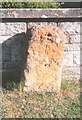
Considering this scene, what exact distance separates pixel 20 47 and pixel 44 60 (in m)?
0.63

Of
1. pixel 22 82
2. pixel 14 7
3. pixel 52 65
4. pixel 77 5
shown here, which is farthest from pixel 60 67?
pixel 77 5

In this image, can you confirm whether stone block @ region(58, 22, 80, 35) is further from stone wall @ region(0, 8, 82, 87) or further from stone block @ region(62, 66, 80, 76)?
stone block @ region(62, 66, 80, 76)

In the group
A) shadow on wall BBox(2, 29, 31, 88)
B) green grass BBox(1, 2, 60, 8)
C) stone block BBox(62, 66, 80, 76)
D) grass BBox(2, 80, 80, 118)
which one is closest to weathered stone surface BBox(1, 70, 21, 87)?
shadow on wall BBox(2, 29, 31, 88)

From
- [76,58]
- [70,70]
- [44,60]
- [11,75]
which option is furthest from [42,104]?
[76,58]

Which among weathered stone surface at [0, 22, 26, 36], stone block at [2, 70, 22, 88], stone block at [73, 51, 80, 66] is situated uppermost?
weathered stone surface at [0, 22, 26, 36]

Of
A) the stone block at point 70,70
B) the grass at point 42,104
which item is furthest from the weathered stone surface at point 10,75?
the stone block at point 70,70

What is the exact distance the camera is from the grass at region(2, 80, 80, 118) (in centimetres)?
473

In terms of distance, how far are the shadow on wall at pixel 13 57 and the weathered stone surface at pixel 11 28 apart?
0.26 ft

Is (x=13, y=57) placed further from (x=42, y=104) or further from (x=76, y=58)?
(x=42, y=104)

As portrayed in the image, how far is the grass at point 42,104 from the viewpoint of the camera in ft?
15.5

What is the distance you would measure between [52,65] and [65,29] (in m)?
0.77

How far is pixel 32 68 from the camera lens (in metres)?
5.16

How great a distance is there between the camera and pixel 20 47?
569 cm

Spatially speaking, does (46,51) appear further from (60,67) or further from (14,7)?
(14,7)
